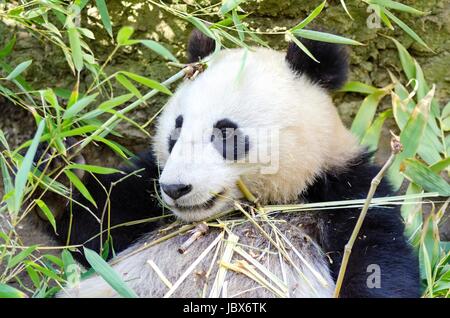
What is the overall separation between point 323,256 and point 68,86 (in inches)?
75.2

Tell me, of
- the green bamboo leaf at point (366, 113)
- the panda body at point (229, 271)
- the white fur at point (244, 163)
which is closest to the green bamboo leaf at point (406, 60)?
the green bamboo leaf at point (366, 113)

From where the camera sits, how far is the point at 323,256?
2986 millimetres

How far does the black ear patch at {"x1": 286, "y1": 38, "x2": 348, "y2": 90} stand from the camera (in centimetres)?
313

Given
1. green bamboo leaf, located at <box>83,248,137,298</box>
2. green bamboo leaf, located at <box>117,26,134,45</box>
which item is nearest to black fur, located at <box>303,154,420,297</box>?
green bamboo leaf, located at <box>83,248,137,298</box>

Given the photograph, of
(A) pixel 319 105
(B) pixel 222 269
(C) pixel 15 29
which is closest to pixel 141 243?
(B) pixel 222 269

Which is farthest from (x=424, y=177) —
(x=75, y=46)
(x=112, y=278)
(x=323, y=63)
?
(x=75, y=46)

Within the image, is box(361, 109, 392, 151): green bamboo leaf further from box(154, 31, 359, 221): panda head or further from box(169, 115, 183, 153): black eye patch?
box(169, 115, 183, 153): black eye patch

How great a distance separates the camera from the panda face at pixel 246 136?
2.88 meters

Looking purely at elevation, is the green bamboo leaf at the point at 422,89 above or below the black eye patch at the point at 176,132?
below

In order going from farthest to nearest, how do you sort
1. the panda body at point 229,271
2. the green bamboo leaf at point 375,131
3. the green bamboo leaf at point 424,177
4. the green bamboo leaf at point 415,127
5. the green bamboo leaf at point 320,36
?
the green bamboo leaf at point 375,131 → the green bamboo leaf at point 424,177 → the green bamboo leaf at point 320,36 → the panda body at point 229,271 → the green bamboo leaf at point 415,127

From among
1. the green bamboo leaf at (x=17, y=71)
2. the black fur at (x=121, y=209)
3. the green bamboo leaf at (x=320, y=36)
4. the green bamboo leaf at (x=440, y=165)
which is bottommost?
the black fur at (x=121, y=209)

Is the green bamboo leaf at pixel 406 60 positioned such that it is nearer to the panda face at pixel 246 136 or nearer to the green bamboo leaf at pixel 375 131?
the green bamboo leaf at pixel 375 131

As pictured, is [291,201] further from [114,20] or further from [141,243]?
[114,20]

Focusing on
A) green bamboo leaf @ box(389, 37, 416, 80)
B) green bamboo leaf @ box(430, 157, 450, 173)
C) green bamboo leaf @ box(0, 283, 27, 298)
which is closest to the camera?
green bamboo leaf @ box(0, 283, 27, 298)
